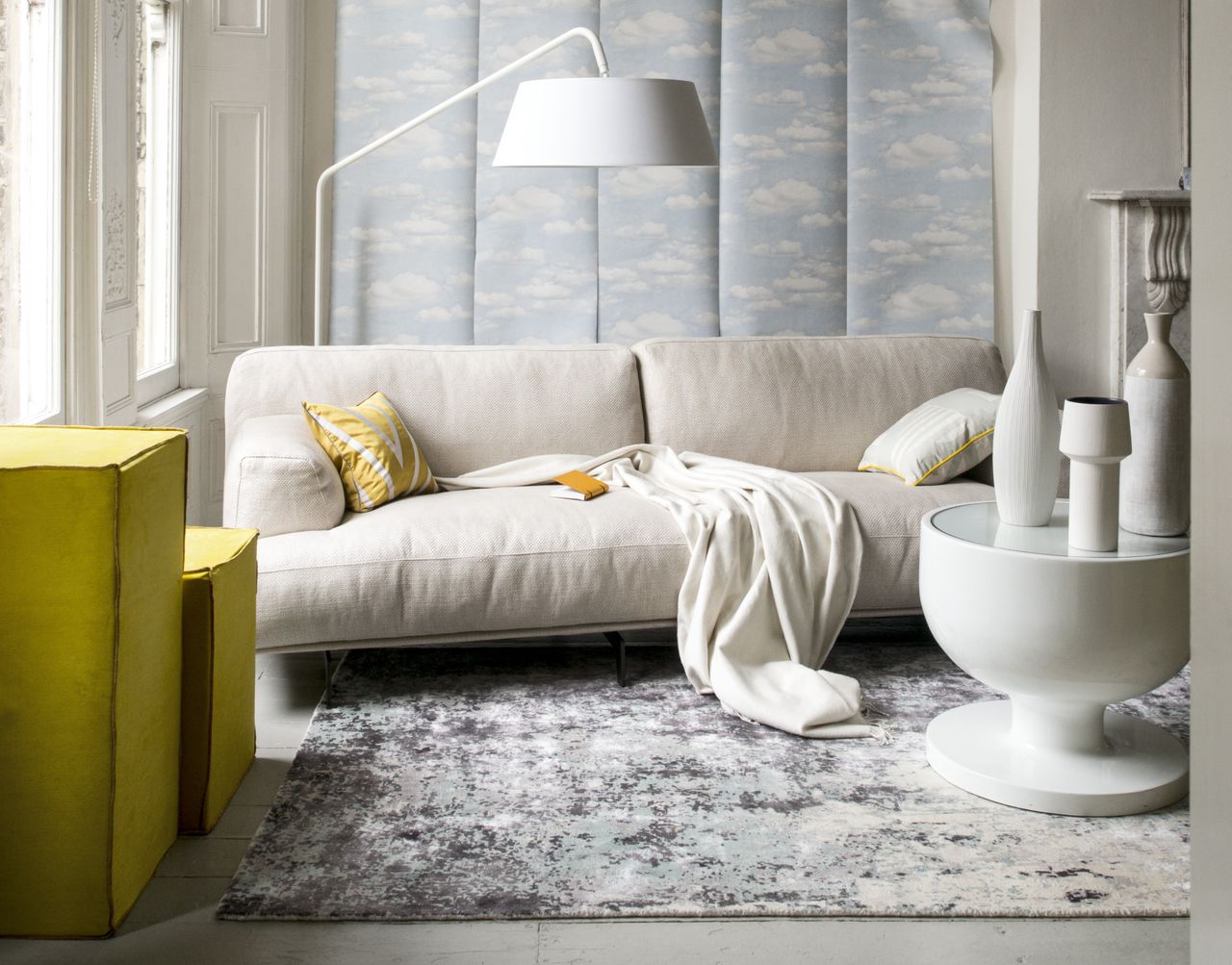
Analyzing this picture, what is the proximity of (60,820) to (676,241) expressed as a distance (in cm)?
338

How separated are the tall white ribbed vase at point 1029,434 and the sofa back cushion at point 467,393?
148cm

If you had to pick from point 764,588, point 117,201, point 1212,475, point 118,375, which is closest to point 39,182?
point 117,201

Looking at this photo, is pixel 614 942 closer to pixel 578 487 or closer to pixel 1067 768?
pixel 1067 768

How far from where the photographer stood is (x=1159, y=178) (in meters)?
4.59

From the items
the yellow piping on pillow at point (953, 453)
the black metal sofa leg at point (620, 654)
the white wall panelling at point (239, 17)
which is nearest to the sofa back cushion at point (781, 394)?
the yellow piping on pillow at point (953, 453)

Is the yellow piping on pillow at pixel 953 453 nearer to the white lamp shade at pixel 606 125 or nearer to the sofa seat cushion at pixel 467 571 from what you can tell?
the sofa seat cushion at pixel 467 571

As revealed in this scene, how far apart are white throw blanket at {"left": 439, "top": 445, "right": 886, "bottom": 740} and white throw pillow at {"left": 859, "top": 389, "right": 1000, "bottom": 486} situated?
43 centimetres

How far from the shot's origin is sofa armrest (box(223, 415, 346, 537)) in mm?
3105

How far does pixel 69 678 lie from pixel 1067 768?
1.80 meters

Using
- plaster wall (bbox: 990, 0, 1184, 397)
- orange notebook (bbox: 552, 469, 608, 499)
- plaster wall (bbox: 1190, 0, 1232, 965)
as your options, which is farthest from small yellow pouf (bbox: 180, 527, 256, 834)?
plaster wall (bbox: 990, 0, 1184, 397)

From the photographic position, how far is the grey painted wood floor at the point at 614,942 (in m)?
1.96

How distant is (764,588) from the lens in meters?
3.23

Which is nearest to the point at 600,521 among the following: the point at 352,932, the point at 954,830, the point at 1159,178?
the point at 954,830

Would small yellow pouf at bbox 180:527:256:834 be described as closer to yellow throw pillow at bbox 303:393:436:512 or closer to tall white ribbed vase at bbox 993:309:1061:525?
yellow throw pillow at bbox 303:393:436:512
